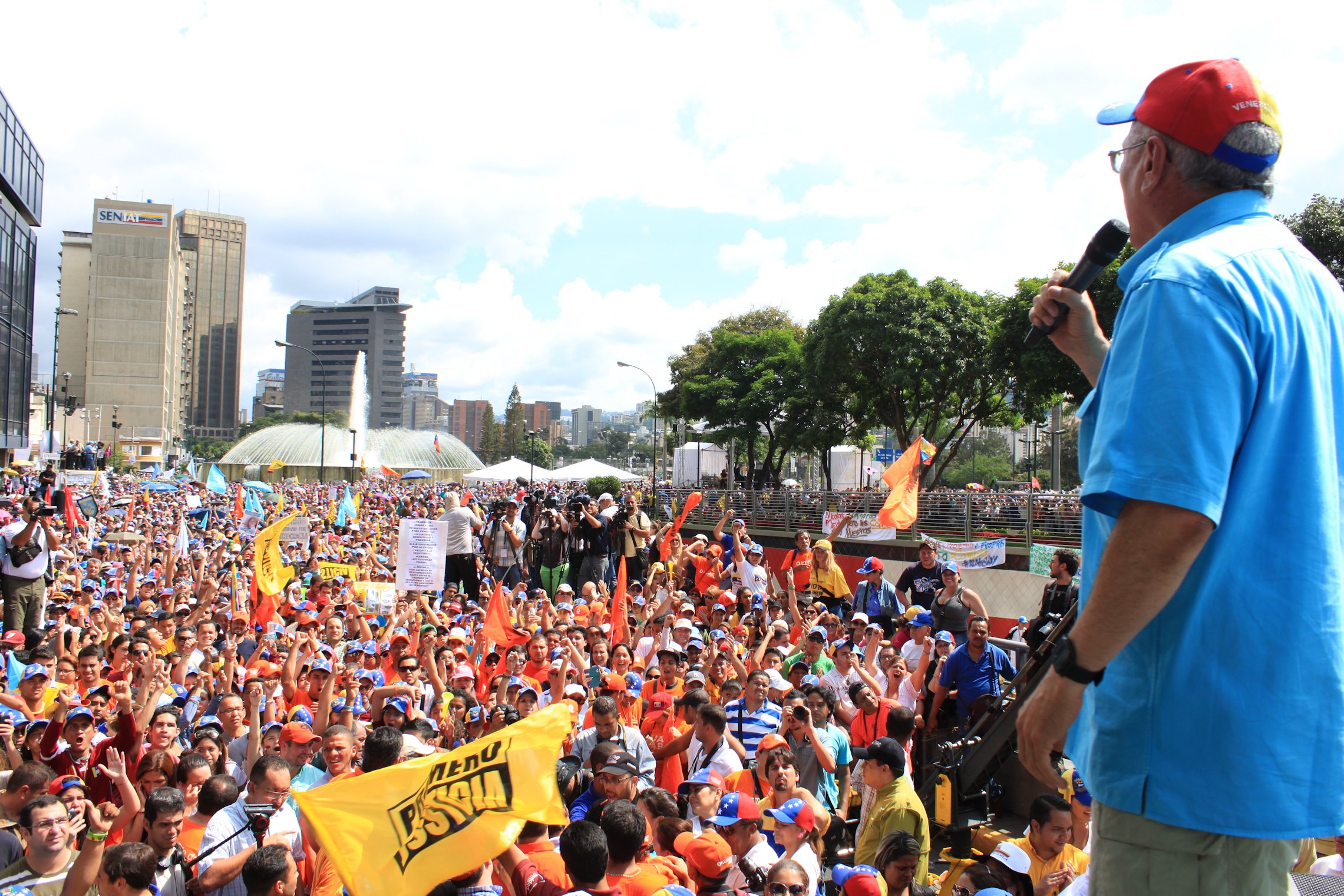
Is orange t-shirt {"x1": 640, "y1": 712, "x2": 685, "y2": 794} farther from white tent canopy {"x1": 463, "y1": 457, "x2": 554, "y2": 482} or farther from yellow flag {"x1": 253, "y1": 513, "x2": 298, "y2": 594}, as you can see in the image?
white tent canopy {"x1": 463, "y1": 457, "x2": 554, "y2": 482}

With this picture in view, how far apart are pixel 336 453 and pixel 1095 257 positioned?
10487 centimetres

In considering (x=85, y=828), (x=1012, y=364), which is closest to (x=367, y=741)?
(x=85, y=828)

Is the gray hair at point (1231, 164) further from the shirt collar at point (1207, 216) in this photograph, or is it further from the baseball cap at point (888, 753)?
the baseball cap at point (888, 753)

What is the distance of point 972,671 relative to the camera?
744cm

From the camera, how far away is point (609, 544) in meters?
15.1

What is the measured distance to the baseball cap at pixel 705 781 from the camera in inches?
236

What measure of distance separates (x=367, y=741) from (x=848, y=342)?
28422mm

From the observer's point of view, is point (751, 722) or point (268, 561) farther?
point (268, 561)

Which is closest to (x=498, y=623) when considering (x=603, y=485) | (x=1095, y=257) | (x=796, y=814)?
(x=796, y=814)

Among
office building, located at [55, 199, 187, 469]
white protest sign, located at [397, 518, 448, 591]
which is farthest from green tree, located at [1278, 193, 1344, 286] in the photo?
office building, located at [55, 199, 187, 469]

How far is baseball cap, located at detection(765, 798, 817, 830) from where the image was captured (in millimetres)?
5188

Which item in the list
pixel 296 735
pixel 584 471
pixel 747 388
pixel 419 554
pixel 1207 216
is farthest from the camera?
pixel 584 471

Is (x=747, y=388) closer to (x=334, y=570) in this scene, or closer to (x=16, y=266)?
(x=334, y=570)

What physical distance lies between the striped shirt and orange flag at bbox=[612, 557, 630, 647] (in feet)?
12.7
